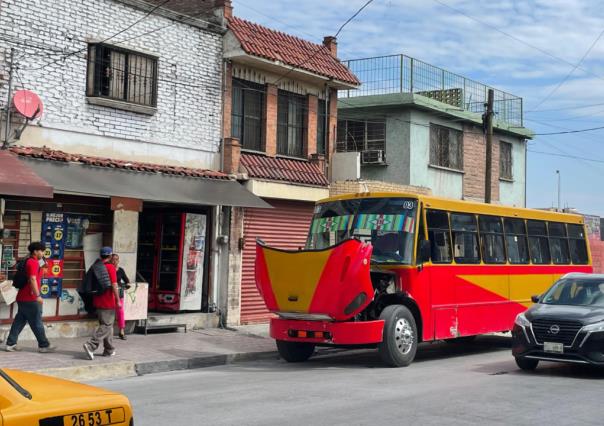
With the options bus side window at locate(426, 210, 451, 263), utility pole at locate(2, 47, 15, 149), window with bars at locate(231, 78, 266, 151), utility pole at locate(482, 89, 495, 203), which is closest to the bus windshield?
bus side window at locate(426, 210, 451, 263)

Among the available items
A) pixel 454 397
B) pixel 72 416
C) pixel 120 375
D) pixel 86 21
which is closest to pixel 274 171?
pixel 86 21

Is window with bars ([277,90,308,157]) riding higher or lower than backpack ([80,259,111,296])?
higher

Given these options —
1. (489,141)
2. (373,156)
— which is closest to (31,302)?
(373,156)

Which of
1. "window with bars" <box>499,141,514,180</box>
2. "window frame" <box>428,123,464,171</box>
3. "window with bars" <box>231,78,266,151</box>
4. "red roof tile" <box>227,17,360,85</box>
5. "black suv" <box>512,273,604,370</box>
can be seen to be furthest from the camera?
"window with bars" <box>499,141,514,180</box>

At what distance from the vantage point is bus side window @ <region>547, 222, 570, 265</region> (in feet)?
54.2

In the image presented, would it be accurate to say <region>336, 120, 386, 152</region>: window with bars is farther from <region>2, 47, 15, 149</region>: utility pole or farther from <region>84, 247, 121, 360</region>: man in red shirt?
<region>84, 247, 121, 360</region>: man in red shirt

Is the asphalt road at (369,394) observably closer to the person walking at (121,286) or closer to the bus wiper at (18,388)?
the person walking at (121,286)

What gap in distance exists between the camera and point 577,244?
17.6 meters

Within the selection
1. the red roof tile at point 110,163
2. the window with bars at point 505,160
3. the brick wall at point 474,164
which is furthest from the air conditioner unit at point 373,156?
the red roof tile at point 110,163

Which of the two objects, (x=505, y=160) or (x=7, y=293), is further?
(x=505, y=160)

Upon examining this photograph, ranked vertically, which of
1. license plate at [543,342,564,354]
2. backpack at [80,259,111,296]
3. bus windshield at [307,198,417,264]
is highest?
bus windshield at [307,198,417,264]

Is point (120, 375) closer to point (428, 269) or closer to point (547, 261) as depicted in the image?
point (428, 269)

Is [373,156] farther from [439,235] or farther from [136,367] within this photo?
[136,367]

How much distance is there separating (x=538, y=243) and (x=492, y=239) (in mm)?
1982
